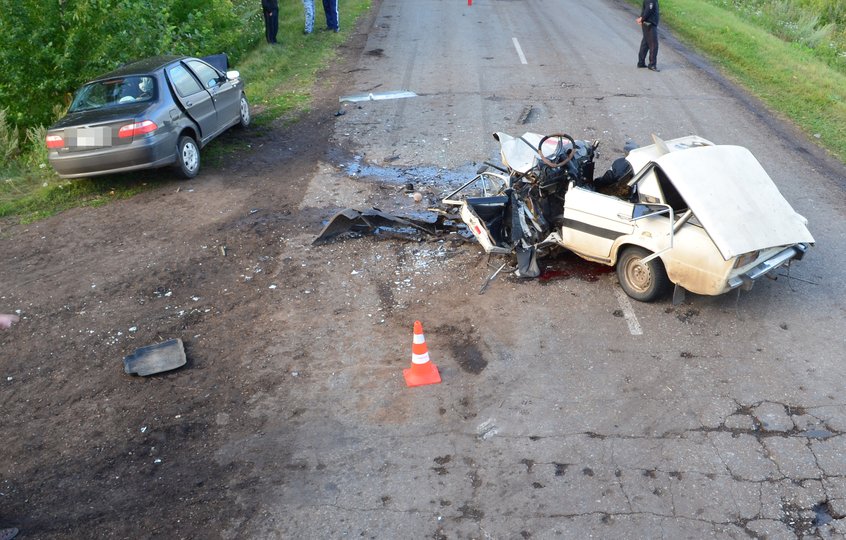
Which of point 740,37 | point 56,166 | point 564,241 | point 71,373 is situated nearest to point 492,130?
point 564,241

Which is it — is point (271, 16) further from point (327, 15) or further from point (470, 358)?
point (470, 358)

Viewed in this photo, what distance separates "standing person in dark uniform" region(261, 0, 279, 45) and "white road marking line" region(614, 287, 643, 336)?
13.4 meters

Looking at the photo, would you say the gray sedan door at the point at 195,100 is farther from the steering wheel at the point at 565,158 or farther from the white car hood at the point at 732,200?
the white car hood at the point at 732,200

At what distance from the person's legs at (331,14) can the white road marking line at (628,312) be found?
48.5 feet

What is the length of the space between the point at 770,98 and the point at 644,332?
31.6ft

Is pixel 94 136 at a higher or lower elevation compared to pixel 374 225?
higher

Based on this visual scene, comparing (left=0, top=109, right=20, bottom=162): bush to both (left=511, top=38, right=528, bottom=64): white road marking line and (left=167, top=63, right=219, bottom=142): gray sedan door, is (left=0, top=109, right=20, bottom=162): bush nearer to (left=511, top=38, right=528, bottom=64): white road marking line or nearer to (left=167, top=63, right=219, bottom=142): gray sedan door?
(left=167, top=63, right=219, bottom=142): gray sedan door

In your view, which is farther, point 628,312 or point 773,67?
point 773,67

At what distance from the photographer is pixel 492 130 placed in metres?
12.3

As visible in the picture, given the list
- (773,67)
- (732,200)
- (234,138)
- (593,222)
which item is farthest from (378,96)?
(732,200)

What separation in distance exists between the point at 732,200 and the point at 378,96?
30.0 ft

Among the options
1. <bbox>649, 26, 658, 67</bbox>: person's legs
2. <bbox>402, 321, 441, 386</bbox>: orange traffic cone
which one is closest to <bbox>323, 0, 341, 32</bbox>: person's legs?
<bbox>649, 26, 658, 67</bbox>: person's legs

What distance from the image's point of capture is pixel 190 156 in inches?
Answer: 421

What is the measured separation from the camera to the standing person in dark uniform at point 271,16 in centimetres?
1748
